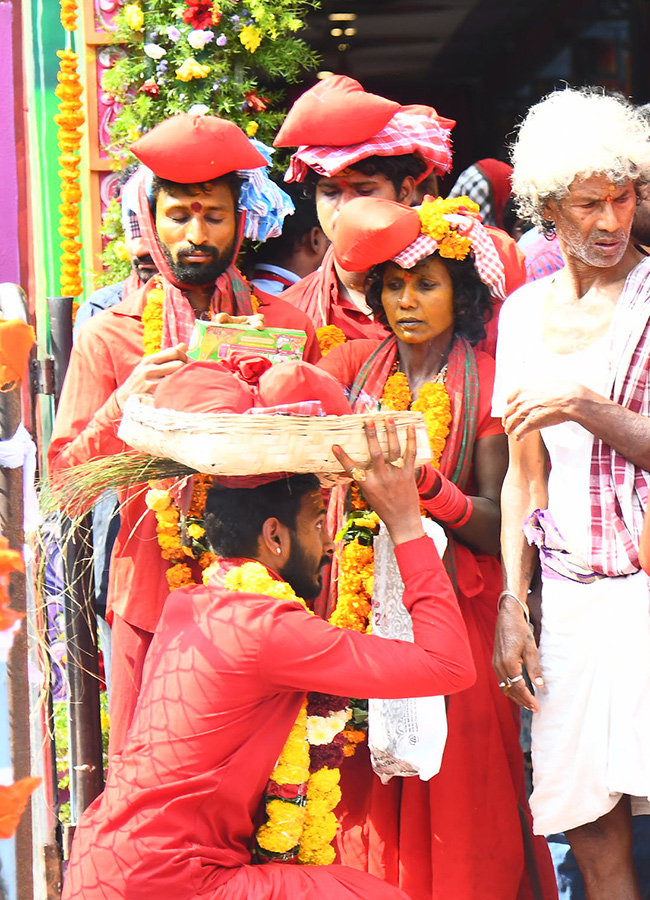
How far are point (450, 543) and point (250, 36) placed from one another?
2.30 meters

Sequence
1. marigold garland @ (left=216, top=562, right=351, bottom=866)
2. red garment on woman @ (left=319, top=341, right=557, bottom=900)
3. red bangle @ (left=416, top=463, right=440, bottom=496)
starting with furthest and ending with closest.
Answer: red garment on woman @ (left=319, top=341, right=557, bottom=900) < red bangle @ (left=416, top=463, right=440, bottom=496) < marigold garland @ (left=216, top=562, right=351, bottom=866)

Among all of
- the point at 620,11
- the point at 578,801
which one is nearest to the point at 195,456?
the point at 578,801

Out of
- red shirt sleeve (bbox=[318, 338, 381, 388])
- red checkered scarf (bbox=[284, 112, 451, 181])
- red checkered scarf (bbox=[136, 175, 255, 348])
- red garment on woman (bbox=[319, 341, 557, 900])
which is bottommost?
red garment on woman (bbox=[319, 341, 557, 900])

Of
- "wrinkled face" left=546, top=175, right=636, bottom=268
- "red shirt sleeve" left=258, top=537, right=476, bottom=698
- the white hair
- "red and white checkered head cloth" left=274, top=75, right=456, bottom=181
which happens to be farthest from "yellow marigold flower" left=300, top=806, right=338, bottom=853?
"red and white checkered head cloth" left=274, top=75, right=456, bottom=181

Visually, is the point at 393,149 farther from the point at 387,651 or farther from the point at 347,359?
the point at 387,651

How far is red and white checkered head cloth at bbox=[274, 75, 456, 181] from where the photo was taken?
394 centimetres

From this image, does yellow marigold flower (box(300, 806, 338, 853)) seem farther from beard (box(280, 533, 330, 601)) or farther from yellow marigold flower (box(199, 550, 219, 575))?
yellow marigold flower (box(199, 550, 219, 575))

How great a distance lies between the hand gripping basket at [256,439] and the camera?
265cm

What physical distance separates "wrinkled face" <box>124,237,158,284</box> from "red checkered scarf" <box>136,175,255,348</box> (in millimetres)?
551

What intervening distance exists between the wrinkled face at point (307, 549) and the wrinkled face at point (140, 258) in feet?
5.62

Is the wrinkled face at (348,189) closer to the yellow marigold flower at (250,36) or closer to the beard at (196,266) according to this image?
the beard at (196,266)

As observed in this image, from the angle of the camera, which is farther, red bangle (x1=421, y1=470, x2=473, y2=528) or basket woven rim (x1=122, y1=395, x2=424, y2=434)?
red bangle (x1=421, y1=470, x2=473, y2=528)

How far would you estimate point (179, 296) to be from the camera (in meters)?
3.71

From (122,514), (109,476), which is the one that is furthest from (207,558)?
(109,476)
